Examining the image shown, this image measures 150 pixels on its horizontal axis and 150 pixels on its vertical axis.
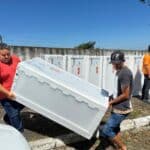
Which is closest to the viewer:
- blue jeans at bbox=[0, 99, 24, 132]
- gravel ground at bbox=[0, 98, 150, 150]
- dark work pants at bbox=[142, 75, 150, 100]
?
blue jeans at bbox=[0, 99, 24, 132]

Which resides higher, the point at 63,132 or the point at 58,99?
the point at 58,99

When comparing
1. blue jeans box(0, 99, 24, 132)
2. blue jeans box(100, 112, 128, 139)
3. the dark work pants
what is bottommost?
the dark work pants

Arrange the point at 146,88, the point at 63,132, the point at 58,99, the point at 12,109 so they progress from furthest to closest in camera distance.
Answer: the point at 146,88, the point at 63,132, the point at 12,109, the point at 58,99

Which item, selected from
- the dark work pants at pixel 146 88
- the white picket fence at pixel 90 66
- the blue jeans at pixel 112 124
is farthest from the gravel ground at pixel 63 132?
the dark work pants at pixel 146 88

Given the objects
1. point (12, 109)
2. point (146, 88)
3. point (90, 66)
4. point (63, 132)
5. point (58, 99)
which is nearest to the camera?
point (58, 99)

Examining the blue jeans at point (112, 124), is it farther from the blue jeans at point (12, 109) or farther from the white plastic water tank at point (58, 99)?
the blue jeans at point (12, 109)

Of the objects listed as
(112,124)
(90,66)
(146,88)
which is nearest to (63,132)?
(112,124)

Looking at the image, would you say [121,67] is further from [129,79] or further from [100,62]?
[100,62]

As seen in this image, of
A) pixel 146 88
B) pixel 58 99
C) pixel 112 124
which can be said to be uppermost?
pixel 58 99

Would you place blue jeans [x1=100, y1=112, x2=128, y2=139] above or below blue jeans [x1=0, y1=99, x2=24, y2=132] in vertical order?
below

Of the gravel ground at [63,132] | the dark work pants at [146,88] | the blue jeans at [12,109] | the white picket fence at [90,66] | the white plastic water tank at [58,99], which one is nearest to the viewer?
the white plastic water tank at [58,99]

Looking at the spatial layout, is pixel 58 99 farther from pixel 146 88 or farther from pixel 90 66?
pixel 146 88

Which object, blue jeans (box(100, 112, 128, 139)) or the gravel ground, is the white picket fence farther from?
blue jeans (box(100, 112, 128, 139))

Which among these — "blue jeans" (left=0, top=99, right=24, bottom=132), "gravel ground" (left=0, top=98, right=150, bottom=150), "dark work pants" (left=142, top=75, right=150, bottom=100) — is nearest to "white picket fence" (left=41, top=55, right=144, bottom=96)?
"dark work pants" (left=142, top=75, right=150, bottom=100)
